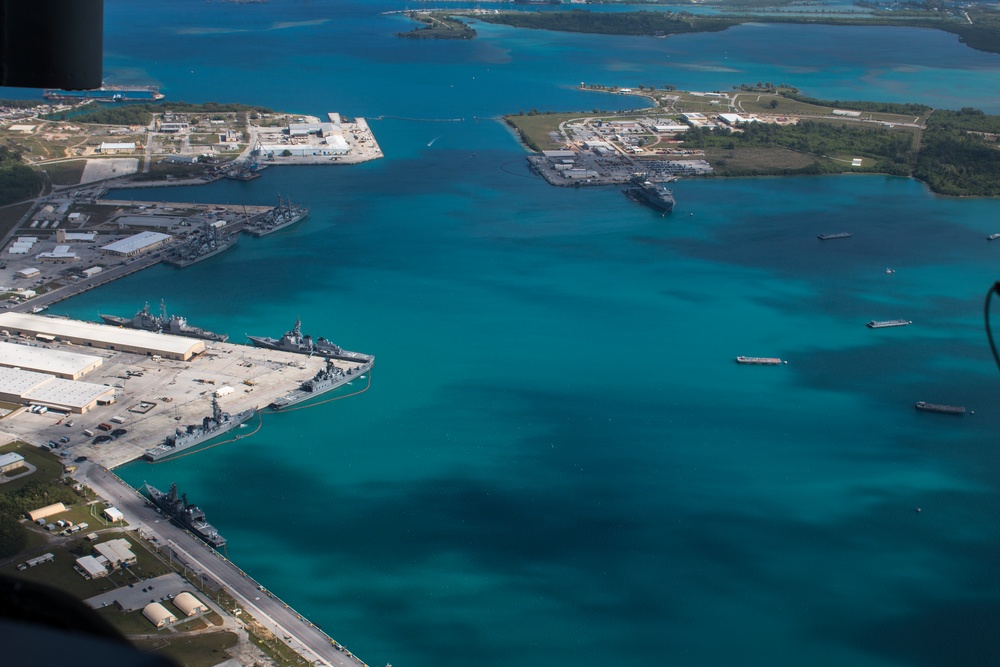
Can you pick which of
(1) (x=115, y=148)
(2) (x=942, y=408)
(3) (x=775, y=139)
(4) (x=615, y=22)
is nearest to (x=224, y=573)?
(2) (x=942, y=408)

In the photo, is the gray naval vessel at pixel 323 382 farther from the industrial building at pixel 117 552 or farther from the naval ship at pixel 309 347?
the industrial building at pixel 117 552

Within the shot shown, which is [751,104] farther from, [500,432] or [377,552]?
[377,552]

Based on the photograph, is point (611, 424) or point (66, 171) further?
point (66, 171)

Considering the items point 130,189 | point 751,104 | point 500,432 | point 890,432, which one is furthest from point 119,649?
point 751,104

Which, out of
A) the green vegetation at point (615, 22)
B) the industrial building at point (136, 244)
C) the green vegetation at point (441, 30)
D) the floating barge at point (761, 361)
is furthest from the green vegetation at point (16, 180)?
the green vegetation at point (615, 22)

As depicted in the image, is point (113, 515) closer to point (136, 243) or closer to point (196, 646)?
point (196, 646)
